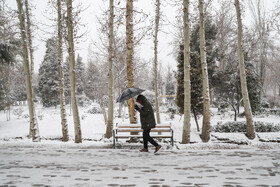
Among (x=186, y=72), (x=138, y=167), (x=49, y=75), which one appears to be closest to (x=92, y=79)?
(x=49, y=75)

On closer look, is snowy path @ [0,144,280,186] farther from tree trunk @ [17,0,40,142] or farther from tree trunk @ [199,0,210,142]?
Result: tree trunk @ [17,0,40,142]

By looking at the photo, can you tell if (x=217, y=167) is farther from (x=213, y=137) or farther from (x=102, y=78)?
(x=102, y=78)

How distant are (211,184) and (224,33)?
2630 centimetres

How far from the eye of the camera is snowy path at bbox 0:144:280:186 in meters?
4.14

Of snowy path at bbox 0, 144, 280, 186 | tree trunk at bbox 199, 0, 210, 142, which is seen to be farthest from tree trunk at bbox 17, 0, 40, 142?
tree trunk at bbox 199, 0, 210, 142

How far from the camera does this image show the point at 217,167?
4.97 metres

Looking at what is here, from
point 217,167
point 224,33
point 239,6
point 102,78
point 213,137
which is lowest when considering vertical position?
point 213,137

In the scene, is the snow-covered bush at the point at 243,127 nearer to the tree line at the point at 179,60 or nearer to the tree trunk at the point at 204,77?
the tree line at the point at 179,60

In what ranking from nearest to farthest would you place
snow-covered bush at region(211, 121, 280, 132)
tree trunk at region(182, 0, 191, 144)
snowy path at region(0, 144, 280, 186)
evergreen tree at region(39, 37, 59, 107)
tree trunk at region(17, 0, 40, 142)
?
snowy path at region(0, 144, 280, 186) < tree trunk at region(182, 0, 191, 144) < tree trunk at region(17, 0, 40, 142) < snow-covered bush at region(211, 121, 280, 132) < evergreen tree at region(39, 37, 59, 107)

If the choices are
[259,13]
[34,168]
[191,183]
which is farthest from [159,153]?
[259,13]

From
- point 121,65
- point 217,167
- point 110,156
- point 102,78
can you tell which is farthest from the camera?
point 102,78

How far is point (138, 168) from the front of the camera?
496 cm

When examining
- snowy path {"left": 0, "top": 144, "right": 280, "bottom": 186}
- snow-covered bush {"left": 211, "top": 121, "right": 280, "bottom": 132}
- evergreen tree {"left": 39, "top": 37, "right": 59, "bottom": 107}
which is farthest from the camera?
evergreen tree {"left": 39, "top": 37, "right": 59, "bottom": 107}

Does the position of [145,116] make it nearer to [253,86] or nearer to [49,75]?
[253,86]
